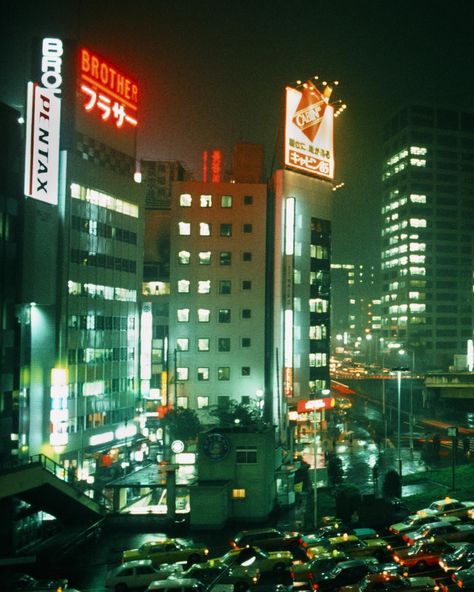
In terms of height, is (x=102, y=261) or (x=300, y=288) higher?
(x=102, y=261)

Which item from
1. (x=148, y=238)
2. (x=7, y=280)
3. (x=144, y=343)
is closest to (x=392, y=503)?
(x=7, y=280)

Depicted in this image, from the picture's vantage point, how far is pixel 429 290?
431 feet

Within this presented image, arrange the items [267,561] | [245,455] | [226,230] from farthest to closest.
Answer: [226,230] < [245,455] < [267,561]

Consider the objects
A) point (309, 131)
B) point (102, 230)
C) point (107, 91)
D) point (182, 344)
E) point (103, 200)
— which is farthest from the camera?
point (309, 131)

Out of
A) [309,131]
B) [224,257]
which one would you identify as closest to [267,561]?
[224,257]

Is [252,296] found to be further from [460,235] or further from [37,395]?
[460,235]

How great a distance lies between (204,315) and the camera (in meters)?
62.4

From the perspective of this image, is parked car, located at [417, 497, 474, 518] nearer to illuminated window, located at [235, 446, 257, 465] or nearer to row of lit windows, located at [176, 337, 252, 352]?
illuminated window, located at [235, 446, 257, 465]

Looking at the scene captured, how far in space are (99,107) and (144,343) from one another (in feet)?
65.1

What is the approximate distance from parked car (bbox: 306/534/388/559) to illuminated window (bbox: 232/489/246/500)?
7.53m

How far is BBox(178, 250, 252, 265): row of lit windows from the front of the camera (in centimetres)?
6259

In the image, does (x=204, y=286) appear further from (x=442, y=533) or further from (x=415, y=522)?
(x=442, y=533)

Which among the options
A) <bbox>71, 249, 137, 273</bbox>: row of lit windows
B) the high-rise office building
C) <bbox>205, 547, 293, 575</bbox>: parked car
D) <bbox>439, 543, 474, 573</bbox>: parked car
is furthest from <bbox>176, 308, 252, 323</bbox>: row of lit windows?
the high-rise office building

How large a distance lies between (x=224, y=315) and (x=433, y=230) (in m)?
85.6
